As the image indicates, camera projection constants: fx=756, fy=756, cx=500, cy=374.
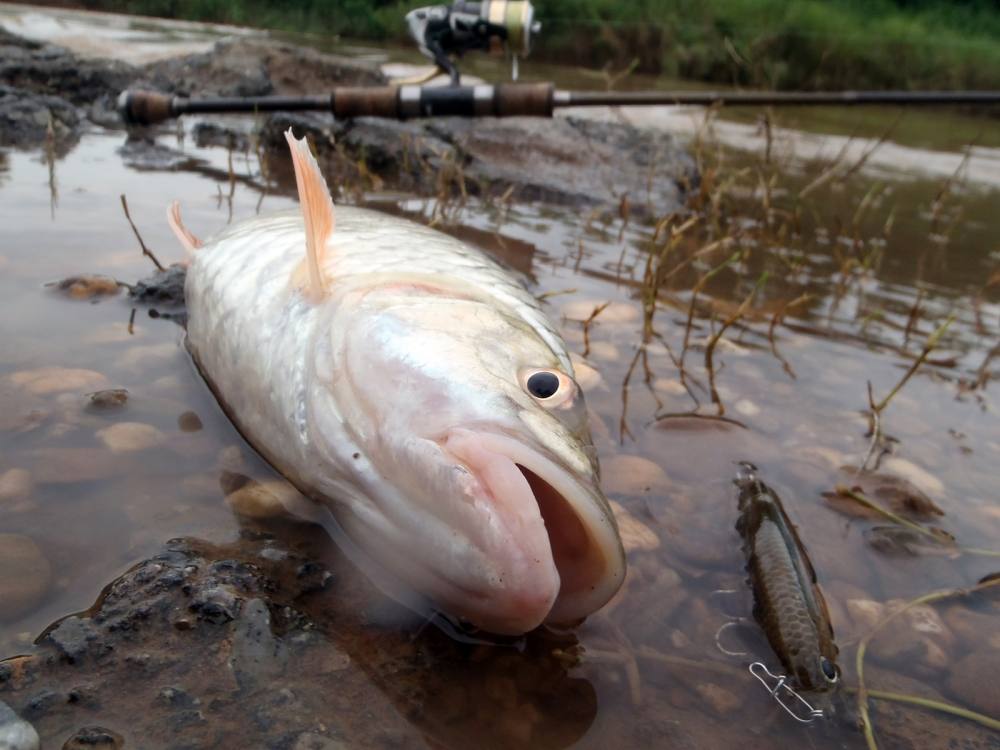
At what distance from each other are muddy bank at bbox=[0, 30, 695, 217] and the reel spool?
750mm

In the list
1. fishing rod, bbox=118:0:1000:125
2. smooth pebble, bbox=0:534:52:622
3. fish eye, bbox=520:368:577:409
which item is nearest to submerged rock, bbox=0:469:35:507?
smooth pebble, bbox=0:534:52:622

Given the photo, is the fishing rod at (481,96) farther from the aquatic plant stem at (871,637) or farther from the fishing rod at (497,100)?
the aquatic plant stem at (871,637)

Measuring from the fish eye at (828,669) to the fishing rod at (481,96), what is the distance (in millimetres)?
4681

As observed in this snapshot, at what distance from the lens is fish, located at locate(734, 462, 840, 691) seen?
1.57 m

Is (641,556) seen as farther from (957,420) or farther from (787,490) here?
(957,420)

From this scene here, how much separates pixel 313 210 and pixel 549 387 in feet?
2.76

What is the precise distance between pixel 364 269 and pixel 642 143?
5.86 m

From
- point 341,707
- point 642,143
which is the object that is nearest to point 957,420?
point 341,707

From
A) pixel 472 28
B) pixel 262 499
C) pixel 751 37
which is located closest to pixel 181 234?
pixel 262 499

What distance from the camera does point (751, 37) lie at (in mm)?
19516

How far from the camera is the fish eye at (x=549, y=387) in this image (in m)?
1.60

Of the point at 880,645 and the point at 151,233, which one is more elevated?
the point at 151,233

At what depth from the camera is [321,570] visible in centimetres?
172

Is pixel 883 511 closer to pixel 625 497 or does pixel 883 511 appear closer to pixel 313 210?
pixel 625 497
